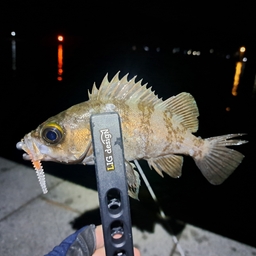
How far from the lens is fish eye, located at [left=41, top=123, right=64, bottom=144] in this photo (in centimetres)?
145

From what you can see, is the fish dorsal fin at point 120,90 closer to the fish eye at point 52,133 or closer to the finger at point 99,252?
the fish eye at point 52,133

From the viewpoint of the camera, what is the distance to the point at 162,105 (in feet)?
5.28

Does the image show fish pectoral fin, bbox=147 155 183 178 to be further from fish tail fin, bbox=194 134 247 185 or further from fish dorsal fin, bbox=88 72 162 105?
fish dorsal fin, bbox=88 72 162 105

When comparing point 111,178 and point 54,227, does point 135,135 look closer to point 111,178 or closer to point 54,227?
point 111,178

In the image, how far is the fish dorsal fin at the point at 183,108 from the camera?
5.28 feet

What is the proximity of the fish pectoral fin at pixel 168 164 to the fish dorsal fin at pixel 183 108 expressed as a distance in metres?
0.23

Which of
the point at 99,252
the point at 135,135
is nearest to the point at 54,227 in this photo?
the point at 99,252

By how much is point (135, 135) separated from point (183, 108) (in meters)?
0.40

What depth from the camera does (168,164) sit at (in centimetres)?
167

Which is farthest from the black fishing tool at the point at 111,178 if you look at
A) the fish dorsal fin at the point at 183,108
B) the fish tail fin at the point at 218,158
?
the fish tail fin at the point at 218,158

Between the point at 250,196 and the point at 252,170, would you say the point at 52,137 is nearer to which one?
the point at 250,196

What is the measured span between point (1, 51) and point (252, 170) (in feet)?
97.9

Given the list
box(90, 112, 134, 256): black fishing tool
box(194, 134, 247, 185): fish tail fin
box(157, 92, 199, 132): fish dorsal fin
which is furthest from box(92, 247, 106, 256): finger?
box(157, 92, 199, 132): fish dorsal fin

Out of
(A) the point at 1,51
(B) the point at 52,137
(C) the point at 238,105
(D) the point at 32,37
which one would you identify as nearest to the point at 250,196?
(B) the point at 52,137
